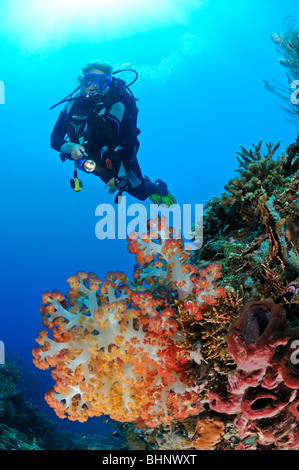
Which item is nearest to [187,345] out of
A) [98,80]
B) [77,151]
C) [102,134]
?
[77,151]

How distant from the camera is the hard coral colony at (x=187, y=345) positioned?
7.00 feet

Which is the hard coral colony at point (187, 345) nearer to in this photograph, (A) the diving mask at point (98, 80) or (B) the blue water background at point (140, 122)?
(A) the diving mask at point (98, 80)

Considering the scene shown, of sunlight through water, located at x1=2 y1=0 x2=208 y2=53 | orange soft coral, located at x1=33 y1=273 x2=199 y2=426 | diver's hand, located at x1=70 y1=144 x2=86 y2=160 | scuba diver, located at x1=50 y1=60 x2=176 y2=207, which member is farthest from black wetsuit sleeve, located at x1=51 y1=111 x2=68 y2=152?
sunlight through water, located at x1=2 y1=0 x2=208 y2=53

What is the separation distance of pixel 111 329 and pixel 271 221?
2.18 m

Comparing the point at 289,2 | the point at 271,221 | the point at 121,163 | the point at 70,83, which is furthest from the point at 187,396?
the point at 70,83

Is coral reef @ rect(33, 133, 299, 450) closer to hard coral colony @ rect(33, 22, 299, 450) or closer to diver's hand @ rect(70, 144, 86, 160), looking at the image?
hard coral colony @ rect(33, 22, 299, 450)

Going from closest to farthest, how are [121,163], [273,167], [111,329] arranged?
[111,329] < [273,167] < [121,163]

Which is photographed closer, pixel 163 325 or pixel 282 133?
pixel 163 325

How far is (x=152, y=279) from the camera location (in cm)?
329

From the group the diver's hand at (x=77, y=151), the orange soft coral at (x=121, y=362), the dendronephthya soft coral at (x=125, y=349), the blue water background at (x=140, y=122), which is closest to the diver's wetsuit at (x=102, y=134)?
the diver's hand at (x=77, y=151)

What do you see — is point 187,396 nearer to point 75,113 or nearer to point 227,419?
point 227,419

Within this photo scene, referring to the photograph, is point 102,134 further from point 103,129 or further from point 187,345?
point 187,345

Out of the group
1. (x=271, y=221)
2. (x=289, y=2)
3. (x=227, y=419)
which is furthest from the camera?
(x=289, y=2)

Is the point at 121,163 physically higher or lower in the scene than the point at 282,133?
lower
